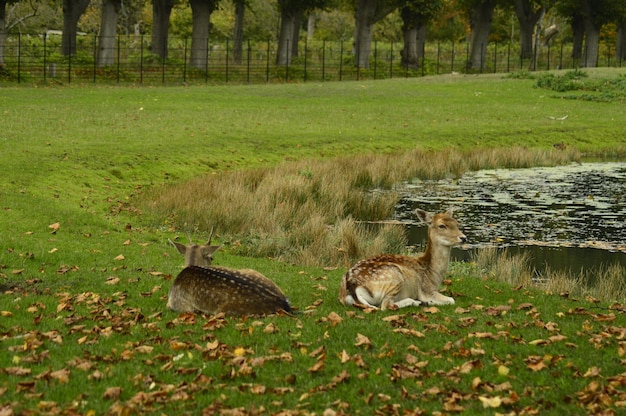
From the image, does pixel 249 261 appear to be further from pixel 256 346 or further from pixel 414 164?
A: pixel 414 164

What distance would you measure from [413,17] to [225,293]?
63106 mm

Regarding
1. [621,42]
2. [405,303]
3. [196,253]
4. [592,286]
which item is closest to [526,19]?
[621,42]

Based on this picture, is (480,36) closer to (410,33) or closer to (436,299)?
(410,33)

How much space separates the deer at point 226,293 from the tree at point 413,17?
2400 inches

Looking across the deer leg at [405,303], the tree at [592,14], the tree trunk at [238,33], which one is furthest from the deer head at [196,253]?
the tree at [592,14]

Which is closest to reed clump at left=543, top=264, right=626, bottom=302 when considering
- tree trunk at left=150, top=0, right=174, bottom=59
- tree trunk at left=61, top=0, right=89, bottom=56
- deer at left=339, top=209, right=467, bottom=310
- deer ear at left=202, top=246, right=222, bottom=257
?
deer at left=339, top=209, right=467, bottom=310

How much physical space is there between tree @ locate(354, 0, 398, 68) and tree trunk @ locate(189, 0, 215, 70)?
1243 cm

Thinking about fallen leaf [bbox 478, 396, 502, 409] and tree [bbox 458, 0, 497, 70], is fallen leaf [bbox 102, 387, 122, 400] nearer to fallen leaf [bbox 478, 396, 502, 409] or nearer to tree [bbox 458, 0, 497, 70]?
fallen leaf [bbox 478, 396, 502, 409]

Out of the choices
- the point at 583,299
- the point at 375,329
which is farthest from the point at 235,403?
the point at 583,299

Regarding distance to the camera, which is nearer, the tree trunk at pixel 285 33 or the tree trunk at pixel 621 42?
the tree trunk at pixel 285 33

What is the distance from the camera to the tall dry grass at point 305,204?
63.0ft

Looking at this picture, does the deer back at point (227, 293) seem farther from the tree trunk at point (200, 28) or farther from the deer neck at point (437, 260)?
the tree trunk at point (200, 28)

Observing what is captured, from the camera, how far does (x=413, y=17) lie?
238 ft

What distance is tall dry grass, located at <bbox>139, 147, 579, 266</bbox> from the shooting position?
19203mm
